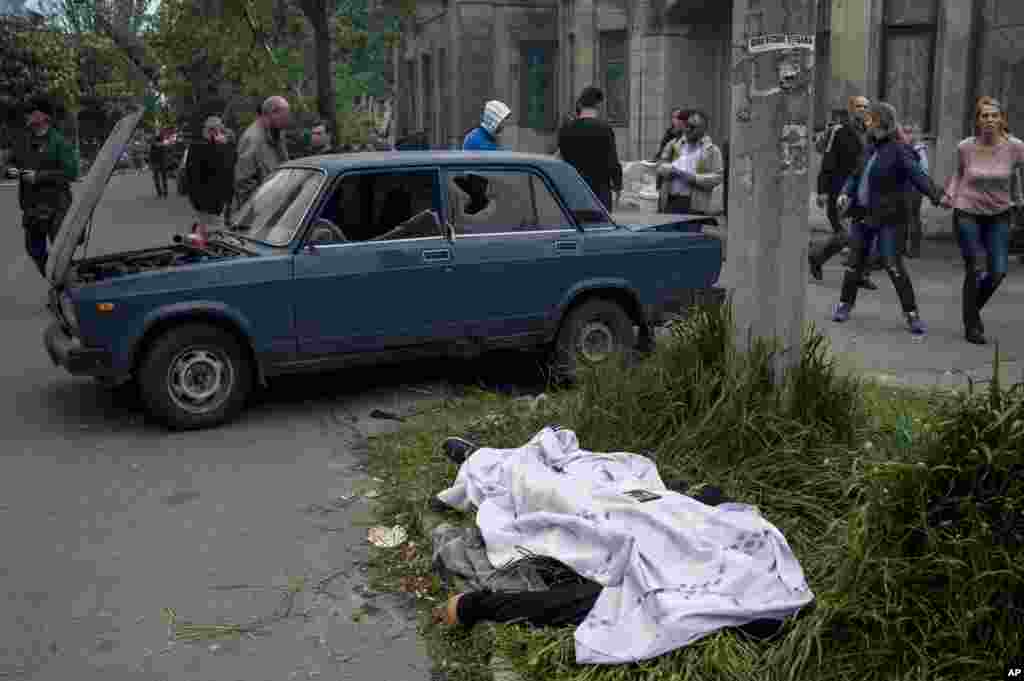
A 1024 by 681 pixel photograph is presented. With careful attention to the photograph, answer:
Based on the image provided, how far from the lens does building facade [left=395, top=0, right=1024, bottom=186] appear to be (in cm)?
1662

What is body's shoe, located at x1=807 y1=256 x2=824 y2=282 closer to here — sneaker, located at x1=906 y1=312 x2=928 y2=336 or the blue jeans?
sneaker, located at x1=906 y1=312 x2=928 y2=336

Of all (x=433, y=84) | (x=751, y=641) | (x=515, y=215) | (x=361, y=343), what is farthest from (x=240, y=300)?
(x=433, y=84)

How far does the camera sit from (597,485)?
486 centimetres

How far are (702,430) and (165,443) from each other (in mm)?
3396

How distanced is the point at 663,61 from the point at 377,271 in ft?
56.4

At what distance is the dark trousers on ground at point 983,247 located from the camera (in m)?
8.98

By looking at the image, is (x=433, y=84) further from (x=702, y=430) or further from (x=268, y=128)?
(x=702, y=430)

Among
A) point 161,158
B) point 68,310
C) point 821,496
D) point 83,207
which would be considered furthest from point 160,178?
point 821,496

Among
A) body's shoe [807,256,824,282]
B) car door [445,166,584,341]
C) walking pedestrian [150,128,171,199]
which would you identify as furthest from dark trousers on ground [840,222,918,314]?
walking pedestrian [150,128,171,199]

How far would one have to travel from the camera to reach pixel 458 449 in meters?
5.88

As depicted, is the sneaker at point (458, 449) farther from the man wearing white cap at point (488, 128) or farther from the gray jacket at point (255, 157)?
the gray jacket at point (255, 157)

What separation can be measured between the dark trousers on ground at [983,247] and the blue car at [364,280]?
2.35 meters

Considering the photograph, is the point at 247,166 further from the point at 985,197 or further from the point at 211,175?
the point at 985,197

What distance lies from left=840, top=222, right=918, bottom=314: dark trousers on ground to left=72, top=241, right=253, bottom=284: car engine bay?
18.0 ft
